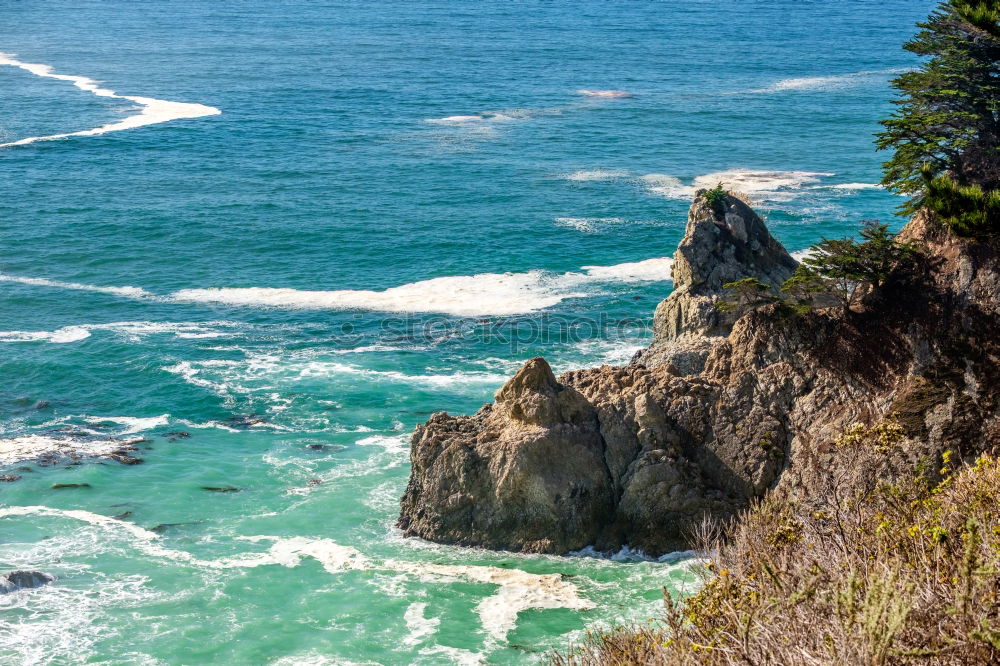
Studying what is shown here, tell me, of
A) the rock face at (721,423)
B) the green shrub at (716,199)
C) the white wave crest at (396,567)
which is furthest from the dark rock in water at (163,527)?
the green shrub at (716,199)

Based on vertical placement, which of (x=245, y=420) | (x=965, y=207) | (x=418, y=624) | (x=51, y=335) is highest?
(x=965, y=207)

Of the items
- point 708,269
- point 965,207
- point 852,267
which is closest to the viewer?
point 965,207

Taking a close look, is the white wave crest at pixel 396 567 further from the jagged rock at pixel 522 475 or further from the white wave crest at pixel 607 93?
the white wave crest at pixel 607 93

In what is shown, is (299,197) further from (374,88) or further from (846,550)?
(846,550)

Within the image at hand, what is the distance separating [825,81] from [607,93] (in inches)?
1224

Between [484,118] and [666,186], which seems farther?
[484,118]

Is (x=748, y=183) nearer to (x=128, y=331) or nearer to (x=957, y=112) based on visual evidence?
(x=128, y=331)

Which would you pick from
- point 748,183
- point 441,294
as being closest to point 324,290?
point 441,294

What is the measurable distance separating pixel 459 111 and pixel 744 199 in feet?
239

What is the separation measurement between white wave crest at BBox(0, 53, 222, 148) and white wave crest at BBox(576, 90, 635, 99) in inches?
1626

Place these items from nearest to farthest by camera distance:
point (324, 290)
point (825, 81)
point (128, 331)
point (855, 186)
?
point (128, 331) < point (324, 290) < point (855, 186) < point (825, 81)

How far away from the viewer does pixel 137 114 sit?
11456cm

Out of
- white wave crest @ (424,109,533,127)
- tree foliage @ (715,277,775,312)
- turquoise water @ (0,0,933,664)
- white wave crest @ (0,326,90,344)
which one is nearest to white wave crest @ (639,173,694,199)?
turquoise water @ (0,0,933,664)

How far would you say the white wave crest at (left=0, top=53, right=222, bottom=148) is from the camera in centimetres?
10488
